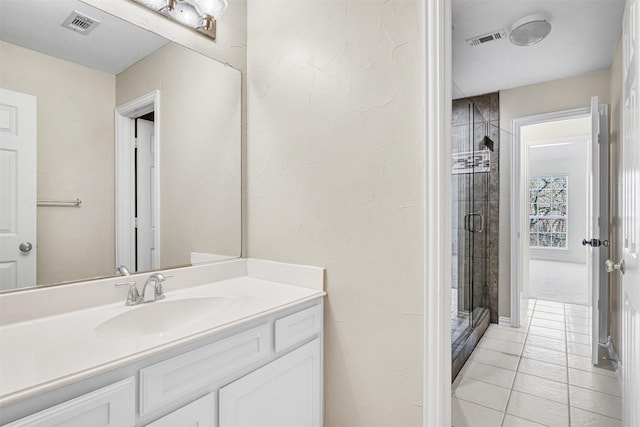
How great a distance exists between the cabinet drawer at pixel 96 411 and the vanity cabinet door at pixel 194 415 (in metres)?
0.09

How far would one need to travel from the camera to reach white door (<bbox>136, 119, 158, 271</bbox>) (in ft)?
4.64

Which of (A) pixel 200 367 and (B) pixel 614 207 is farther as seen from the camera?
(B) pixel 614 207

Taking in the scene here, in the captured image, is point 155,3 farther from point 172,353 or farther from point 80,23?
point 172,353

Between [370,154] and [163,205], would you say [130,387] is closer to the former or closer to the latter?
[163,205]

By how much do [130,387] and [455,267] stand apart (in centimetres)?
209

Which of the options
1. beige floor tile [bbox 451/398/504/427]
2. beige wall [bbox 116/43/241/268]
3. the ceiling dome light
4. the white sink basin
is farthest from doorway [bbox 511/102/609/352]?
the white sink basin

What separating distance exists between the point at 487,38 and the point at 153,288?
2718 mm

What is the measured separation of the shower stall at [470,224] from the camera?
248cm

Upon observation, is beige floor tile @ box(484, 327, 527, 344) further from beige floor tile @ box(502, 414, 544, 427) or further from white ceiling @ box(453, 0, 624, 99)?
white ceiling @ box(453, 0, 624, 99)

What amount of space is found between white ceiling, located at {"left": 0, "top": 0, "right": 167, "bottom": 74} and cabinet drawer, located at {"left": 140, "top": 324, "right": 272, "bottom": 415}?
3.70 ft

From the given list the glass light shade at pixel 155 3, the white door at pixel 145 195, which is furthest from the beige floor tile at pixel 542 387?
the glass light shade at pixel 155 3

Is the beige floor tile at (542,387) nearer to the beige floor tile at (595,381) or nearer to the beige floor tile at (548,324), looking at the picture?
the beige floor tile at (595,381)

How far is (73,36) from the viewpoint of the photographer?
1.23 metres

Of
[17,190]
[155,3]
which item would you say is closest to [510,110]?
[155,3]
